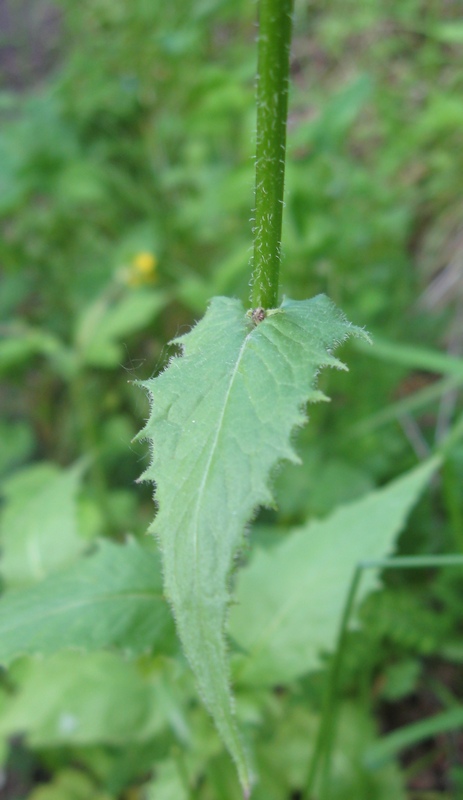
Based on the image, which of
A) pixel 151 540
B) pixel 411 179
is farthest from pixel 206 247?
pixel 151 540

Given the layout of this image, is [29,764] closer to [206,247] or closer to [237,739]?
[237,739]

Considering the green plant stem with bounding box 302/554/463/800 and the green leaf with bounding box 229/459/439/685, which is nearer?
the green plant stem with bounding box 302/554/463/800

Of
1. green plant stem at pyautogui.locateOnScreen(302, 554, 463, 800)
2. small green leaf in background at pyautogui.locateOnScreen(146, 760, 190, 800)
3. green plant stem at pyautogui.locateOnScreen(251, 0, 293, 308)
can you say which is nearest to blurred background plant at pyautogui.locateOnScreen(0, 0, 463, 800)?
small green leaf in background at pyautogui.locateOnScreen(146, 760, 190, 800)

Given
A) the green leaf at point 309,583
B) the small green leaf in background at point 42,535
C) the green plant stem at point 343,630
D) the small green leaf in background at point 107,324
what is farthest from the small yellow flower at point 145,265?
the green plant stem at point 343,630

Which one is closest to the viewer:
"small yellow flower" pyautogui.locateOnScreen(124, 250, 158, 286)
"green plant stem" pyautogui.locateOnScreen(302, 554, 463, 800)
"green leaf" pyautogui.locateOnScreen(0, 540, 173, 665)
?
"green leaf" pyautogui.locateOnScreen(0, 540, 173, 665)

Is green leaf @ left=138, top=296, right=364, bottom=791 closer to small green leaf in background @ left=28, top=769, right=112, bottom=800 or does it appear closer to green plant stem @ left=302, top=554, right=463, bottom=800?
green plant stem @ left=302, top=554, right=463, bottom=800

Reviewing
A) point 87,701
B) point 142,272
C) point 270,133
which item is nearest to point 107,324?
point 142,272

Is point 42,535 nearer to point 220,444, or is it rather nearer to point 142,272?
point 220,444
